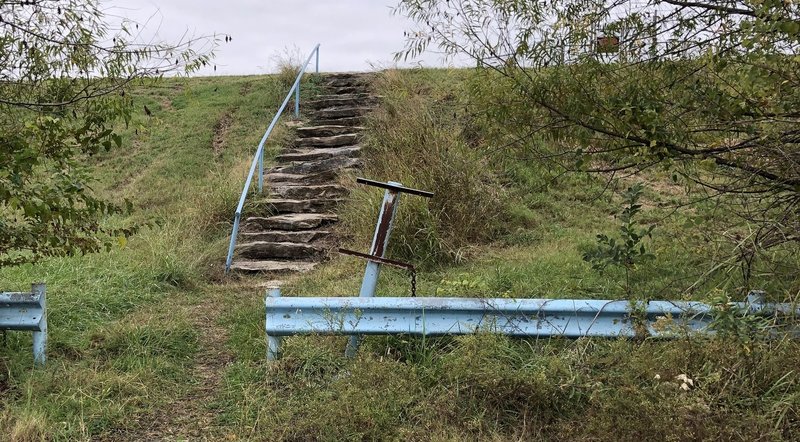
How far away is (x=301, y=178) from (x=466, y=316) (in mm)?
6646

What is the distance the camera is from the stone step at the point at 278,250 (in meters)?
8.59

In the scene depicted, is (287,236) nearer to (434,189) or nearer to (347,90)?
(434,189)

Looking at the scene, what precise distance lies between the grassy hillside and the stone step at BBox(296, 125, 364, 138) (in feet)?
8.51

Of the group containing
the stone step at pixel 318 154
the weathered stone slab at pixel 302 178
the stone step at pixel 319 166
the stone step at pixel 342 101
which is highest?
the stone step at pixel 342 101

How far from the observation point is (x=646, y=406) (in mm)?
3264

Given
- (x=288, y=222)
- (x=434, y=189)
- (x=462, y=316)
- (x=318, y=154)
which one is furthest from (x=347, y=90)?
(x=462, y=316)

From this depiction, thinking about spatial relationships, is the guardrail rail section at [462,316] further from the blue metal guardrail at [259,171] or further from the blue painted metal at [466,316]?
the blue metal guardrail at [259,171]

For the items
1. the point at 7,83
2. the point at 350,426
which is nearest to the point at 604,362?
the point at 350,426

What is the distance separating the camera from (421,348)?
4.41 meters

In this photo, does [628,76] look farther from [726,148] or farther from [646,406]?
[646,406]

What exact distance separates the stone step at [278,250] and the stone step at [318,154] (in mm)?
2731

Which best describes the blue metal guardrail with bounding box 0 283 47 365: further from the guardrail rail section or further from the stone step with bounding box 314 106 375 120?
the stone step with bounding box 314 106 375 120

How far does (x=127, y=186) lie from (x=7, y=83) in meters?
8.26

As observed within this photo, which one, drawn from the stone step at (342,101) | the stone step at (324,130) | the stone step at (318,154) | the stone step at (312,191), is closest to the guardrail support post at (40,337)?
the stone step at (312,191)
